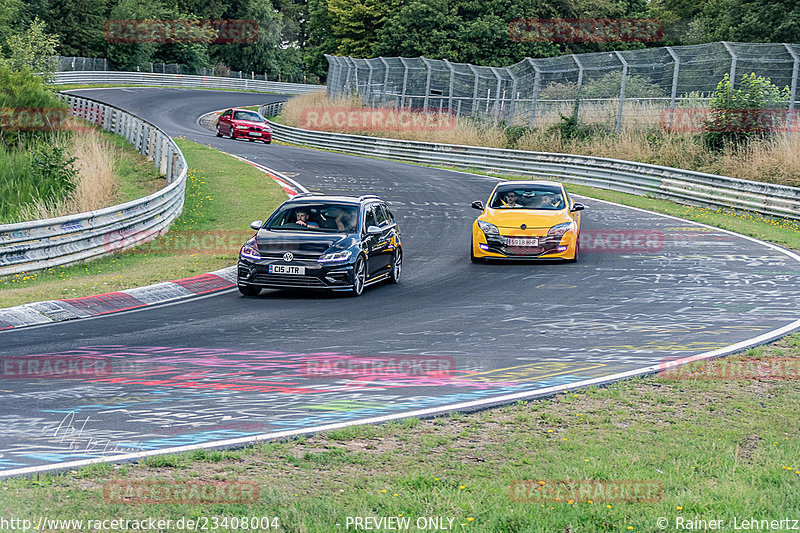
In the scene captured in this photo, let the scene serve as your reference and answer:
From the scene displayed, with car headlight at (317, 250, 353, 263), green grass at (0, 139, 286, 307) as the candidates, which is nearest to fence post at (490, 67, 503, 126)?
green grass at (0, 139, 286, 307)

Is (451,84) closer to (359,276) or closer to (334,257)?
(359,276)

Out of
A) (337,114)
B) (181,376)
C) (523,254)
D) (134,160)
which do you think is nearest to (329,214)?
(523,254)

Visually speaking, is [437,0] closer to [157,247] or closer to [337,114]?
[337,114]

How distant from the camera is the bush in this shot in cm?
2861

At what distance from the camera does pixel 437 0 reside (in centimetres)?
6462

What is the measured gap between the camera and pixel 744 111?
29156 mm

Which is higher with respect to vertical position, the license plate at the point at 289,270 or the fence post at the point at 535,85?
the fence post at the point at 535,85

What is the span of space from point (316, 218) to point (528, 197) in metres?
5.02

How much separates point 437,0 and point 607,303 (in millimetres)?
54350

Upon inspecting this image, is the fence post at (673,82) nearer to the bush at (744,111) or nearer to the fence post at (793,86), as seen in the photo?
the bush at (744,111)

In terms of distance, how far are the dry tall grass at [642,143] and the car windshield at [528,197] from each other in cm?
1061

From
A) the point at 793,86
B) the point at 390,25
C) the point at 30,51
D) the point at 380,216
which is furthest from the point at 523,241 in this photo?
the point at 390,25

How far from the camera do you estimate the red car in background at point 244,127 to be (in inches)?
1804

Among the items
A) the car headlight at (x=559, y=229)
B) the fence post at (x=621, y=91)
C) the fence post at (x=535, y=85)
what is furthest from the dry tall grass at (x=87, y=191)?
the fence post at (x=621, y=91)
